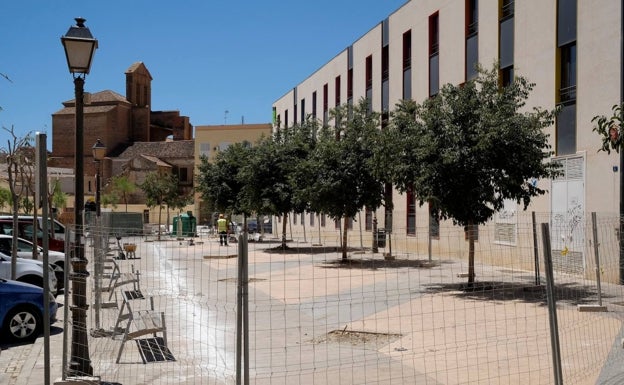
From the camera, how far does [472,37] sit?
25.3 metres

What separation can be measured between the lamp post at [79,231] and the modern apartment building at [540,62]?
172 inches

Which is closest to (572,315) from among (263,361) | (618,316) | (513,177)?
(618,316)

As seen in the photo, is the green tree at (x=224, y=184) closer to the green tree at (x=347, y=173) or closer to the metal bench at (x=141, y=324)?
the green tree at (x=347, y=173)

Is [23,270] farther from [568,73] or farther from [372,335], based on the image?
[568,73]

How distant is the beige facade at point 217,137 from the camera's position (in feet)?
240

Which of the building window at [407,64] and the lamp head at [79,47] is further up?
the building window at [407,64]

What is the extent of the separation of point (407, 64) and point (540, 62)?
37.7 ft

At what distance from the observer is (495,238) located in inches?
898

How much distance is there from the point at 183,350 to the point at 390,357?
3.07 m

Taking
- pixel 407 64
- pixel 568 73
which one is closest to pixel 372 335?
pixel 568 73

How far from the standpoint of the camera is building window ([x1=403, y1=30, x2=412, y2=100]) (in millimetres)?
31250

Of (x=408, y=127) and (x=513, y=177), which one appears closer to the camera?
(x=513, y=177)

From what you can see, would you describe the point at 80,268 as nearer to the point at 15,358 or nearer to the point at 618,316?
the point at 15,358

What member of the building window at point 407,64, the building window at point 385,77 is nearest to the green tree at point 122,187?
the building window at point 385,77
